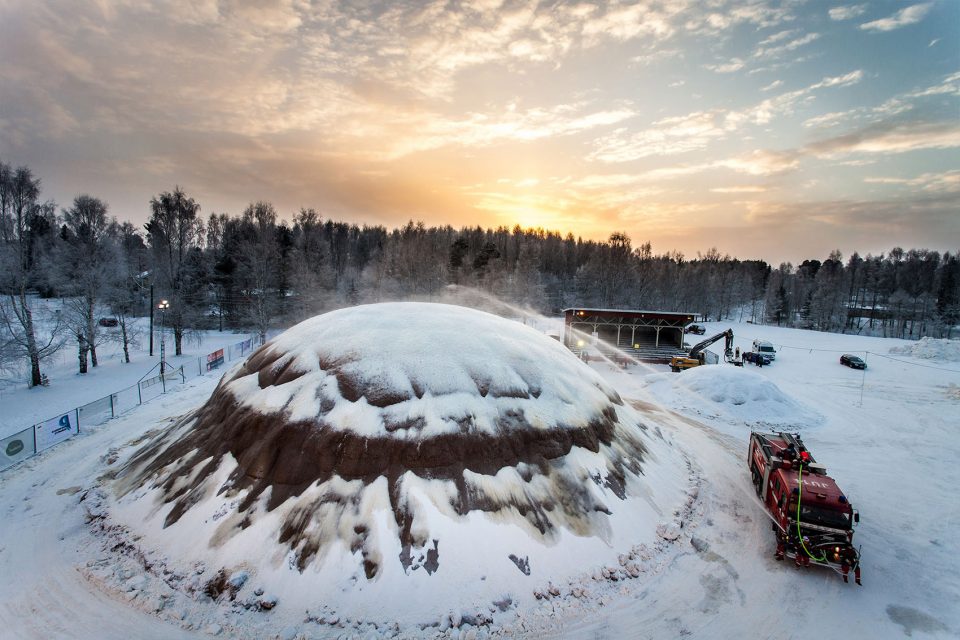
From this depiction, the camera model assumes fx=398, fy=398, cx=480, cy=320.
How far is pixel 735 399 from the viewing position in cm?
2411

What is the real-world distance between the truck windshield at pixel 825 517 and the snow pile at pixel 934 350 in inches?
1852

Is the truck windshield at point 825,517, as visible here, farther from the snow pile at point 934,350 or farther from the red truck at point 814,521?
the snow pile at point 934,350

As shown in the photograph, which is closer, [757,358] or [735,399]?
[735,399]

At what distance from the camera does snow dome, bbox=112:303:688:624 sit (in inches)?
387

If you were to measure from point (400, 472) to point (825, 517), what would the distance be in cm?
1138

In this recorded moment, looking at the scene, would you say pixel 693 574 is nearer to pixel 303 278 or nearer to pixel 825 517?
pixel 825 517

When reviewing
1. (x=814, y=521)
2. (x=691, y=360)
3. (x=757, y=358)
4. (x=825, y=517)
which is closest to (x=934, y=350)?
(x=757, y=358)

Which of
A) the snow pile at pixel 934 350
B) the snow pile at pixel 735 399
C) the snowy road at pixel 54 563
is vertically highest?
the snow pile at pixel 934 350

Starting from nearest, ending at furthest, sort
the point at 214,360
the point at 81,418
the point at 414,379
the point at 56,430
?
the point at 414,379 < the point at 56,430 < the point at 81,418 < the point at 214,360

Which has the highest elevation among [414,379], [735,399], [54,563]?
[414,379]

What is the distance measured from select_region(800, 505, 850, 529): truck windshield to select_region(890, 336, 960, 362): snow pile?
4705cm

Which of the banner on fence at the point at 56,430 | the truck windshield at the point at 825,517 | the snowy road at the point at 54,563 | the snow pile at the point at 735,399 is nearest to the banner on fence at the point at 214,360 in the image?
the banner on fence at the point at 56,430

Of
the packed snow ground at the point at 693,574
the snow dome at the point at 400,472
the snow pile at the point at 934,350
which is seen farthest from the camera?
the snow pile at the point at 934,350

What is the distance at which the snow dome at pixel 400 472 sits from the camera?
9836mm
